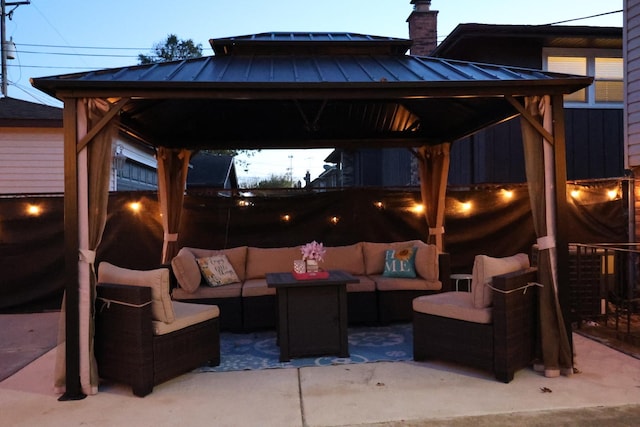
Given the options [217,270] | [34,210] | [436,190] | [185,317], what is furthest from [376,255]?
[34,210]

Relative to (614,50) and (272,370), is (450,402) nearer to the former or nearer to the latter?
(272,370)

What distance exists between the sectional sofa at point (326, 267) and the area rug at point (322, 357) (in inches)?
7.2

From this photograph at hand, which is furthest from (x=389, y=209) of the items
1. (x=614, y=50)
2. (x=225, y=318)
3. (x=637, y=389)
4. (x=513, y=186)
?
(x=614, y=50)

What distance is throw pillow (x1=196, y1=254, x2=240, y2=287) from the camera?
20.0 ft

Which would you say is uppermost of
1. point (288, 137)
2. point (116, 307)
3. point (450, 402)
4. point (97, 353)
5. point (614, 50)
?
point (614, 50)

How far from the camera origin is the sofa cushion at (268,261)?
6586 millimetres

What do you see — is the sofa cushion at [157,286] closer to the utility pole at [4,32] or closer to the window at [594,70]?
the window at [594,70]

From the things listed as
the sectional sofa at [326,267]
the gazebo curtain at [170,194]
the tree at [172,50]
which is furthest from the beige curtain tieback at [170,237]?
the tree at [172,50]

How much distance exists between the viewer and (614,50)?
9195 millimetres

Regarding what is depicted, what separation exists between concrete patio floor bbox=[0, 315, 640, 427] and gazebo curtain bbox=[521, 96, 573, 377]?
8.5 inches

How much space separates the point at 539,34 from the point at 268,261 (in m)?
5.94

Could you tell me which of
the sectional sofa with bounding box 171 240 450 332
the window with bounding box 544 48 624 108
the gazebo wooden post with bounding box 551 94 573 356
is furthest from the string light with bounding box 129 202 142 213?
the window with bounding box 544 48 624 108

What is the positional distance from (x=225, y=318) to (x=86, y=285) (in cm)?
211

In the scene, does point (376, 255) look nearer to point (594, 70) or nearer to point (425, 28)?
point (594, 70)
